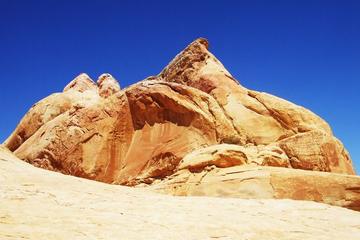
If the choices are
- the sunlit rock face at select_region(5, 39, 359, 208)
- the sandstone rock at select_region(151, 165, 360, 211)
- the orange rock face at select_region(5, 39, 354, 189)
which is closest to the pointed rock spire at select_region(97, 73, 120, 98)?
the orange rock face at select_region(5, 39, 354, 189)

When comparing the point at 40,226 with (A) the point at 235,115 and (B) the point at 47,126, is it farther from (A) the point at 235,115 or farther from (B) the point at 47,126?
(B) the point at 47,126

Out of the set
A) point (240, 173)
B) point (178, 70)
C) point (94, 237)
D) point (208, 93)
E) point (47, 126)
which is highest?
point (178, 70)

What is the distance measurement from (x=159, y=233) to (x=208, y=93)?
1860cm

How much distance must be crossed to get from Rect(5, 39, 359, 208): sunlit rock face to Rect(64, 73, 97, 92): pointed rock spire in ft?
32.0

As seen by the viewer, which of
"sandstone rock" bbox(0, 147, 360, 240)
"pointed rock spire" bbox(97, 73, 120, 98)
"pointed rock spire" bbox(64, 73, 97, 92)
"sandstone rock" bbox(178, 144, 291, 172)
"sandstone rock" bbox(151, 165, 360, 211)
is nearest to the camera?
"sandstone rock" bbox(0, 147, 360, 240)

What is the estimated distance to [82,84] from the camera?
36688 millimetres

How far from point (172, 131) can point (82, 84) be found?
16.6 meters

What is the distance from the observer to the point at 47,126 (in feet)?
87.6

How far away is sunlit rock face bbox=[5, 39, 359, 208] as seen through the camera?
68.8 feet

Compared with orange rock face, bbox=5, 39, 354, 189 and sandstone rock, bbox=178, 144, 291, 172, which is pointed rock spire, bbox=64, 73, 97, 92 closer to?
orange rock face, bbox=5, 39, 354, 189

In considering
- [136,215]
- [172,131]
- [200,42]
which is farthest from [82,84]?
[136,215]

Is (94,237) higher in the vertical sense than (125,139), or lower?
lower

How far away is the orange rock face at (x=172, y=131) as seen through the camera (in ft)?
69.2

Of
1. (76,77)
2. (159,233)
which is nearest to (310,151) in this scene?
(159,233)
